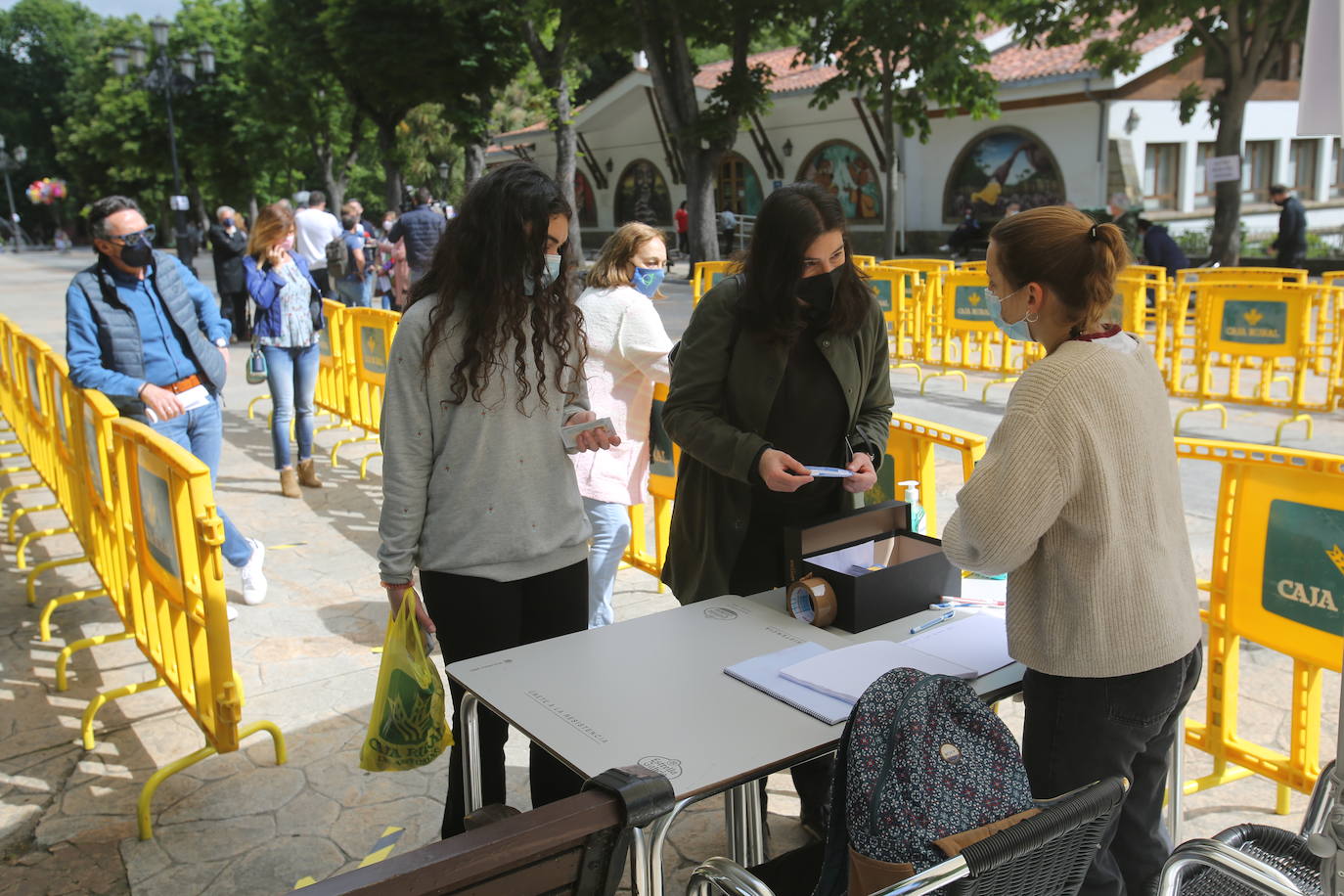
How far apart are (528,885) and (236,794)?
2.74 meters

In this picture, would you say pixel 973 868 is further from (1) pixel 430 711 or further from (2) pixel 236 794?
(2) pixel 236 794

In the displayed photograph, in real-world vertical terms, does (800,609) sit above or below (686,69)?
below

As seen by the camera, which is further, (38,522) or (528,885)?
(38,522)

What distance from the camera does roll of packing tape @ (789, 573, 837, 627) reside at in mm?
2703

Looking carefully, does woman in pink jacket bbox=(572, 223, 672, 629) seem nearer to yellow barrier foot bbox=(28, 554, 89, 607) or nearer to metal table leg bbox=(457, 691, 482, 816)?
metal table leg bbox=(457, 691, 482, 816)

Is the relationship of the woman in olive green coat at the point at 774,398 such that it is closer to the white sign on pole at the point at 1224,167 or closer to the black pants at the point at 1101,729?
the black pants at the point at 1101,729

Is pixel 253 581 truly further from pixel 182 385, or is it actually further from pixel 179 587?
pixel 179 587

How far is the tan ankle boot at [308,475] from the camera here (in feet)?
25.7

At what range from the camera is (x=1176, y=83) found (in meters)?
26.7

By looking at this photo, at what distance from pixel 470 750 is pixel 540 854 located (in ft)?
3.62

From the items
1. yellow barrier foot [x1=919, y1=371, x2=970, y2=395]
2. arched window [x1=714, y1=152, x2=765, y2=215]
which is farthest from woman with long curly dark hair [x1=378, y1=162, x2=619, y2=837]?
arched window [x1=714, y1=152, x2=765, y2=215]

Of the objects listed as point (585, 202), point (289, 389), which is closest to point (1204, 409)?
point (289, 389)

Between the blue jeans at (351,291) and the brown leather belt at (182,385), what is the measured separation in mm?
9063

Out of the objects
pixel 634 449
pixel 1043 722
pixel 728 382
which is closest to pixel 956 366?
pixel 634 449
